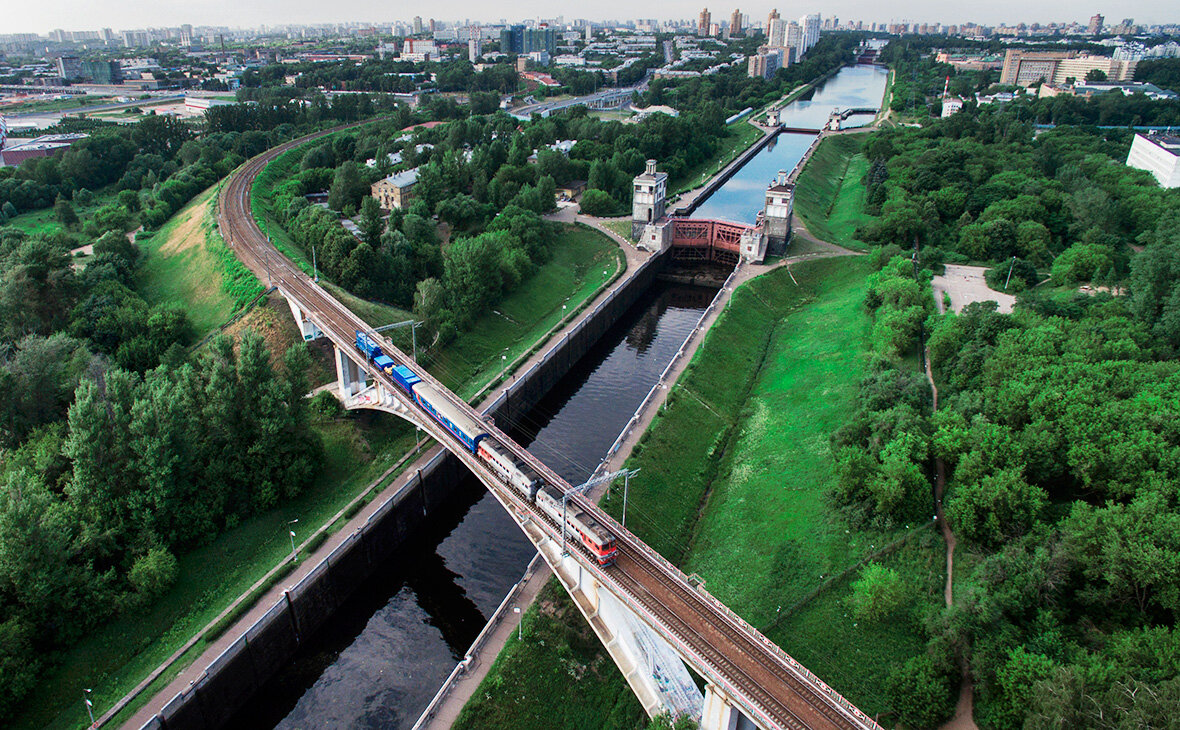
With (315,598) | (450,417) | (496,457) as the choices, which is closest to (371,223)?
(450,417)

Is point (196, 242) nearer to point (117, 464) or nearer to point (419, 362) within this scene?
point (419, 362)

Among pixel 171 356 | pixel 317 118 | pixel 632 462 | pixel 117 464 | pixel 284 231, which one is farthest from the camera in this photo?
pixel 317 118

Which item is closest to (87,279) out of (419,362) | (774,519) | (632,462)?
(419,362)

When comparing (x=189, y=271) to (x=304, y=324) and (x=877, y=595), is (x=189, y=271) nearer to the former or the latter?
(x=304, y=324)

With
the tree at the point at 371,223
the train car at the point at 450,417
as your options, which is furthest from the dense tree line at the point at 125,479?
the tree at the point at 371,223

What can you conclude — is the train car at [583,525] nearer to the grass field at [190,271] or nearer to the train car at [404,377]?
the train car at [404,377]
